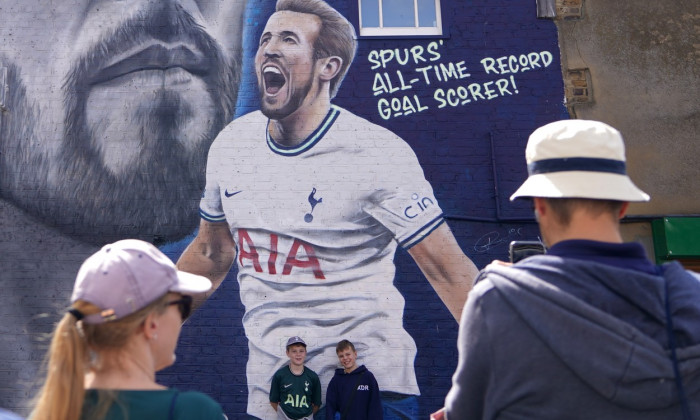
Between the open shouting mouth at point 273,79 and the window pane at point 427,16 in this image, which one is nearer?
the open shouting mouth at point 273,79

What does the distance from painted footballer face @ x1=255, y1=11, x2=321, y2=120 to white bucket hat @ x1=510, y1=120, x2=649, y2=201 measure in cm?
668

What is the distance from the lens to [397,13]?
8961 mm

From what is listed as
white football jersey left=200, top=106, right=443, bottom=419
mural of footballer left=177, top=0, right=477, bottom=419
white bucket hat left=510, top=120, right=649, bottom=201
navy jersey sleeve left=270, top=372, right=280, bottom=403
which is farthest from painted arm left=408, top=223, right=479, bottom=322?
white bucket hat left=510, top=120, right=649, bottom=201

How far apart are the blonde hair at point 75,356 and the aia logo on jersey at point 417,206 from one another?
652cm

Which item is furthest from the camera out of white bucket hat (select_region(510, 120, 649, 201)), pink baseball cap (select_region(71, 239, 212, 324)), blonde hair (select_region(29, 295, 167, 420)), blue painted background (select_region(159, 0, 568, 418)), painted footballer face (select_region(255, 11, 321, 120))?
painted footballer face (select_region(255, 11, 321, 120))

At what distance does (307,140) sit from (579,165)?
6587 mm

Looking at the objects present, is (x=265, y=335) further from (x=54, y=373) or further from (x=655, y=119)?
(x=54, y=373)

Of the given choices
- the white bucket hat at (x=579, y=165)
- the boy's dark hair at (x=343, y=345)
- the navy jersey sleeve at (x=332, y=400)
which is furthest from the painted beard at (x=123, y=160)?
the white bucket hat at (x=579, y=165)

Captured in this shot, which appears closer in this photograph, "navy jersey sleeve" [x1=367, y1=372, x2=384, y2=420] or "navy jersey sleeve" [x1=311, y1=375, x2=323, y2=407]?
"navy jersey sleeve" [x1=367, y1=372, x2=384, y2=420]

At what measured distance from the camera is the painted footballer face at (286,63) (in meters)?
8.66

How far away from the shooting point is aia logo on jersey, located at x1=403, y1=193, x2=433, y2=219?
27.6 feet

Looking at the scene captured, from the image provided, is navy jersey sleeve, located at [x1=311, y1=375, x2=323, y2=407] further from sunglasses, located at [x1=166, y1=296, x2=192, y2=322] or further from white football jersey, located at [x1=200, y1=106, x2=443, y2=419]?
sunglasses, located at [x1=166, y1=296, x2=192, y2=322]

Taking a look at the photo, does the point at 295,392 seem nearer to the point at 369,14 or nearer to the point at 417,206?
the point at 417,206
